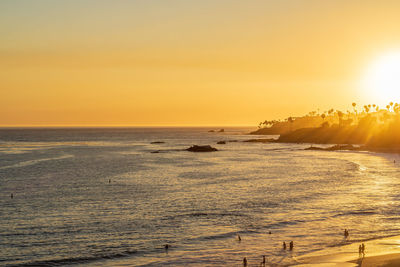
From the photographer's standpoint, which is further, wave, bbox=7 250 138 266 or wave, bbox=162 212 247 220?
wave, bbox=162 212 247 220

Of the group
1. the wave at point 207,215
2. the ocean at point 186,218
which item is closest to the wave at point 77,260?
the ocean at point 186,218

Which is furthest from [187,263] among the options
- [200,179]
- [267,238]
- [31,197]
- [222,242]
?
[200,179]

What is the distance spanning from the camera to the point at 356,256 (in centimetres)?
2917

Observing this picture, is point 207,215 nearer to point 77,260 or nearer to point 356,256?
point 77,260

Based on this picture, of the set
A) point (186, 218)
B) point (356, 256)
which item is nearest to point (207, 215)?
point (186, 218)

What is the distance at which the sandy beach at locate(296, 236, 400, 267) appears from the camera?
27531 mm

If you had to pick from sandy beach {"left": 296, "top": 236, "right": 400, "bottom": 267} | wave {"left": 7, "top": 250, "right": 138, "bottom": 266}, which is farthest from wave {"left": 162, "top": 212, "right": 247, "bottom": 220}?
sandy beach {"left": 296, "top": 236, "right": 400, "bottom": 267}

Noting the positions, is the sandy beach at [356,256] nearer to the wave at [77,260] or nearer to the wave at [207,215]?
the wave at [77,260]

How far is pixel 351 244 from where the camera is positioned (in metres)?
33.1

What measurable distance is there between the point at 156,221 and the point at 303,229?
14766 millimetres

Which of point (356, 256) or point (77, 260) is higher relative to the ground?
point (356, 256)

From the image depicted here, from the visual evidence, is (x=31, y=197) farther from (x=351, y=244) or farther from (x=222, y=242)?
(x=351, y=244)

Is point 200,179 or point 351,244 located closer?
point 351,244

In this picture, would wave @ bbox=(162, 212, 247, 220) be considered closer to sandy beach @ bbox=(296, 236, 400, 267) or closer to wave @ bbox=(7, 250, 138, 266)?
wave @ bbox=(7, 250, 138, 266)
